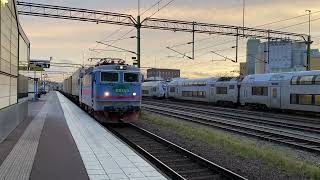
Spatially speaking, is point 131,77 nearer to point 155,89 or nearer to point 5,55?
point 5,55

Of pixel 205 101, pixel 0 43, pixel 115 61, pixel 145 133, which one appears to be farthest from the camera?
pixel 205 101

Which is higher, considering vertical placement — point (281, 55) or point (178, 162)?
point (281, 55)

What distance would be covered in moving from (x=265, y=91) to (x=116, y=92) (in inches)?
682

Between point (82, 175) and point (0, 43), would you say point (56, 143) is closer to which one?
point (0, 43)

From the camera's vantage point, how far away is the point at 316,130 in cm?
2011

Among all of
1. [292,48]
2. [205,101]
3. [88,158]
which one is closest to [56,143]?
[88,158]

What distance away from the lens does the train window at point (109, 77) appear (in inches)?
835

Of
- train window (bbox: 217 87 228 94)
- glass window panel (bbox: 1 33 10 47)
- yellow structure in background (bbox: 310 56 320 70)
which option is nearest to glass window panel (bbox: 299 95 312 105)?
train window (bbox: 217 87 228 94)

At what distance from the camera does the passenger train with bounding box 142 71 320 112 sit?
1141 inches

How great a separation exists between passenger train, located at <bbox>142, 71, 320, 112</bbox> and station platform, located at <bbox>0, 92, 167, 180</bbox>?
17.6 m

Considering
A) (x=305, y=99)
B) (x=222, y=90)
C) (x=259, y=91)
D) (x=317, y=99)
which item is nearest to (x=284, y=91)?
(x=305, y=99)

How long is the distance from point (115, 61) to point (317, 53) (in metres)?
68.6

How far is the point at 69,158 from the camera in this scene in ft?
35.6

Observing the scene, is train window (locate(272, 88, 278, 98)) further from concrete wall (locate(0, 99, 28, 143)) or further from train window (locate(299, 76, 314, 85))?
concrete wall (locate(0, 99, 28, 143))
